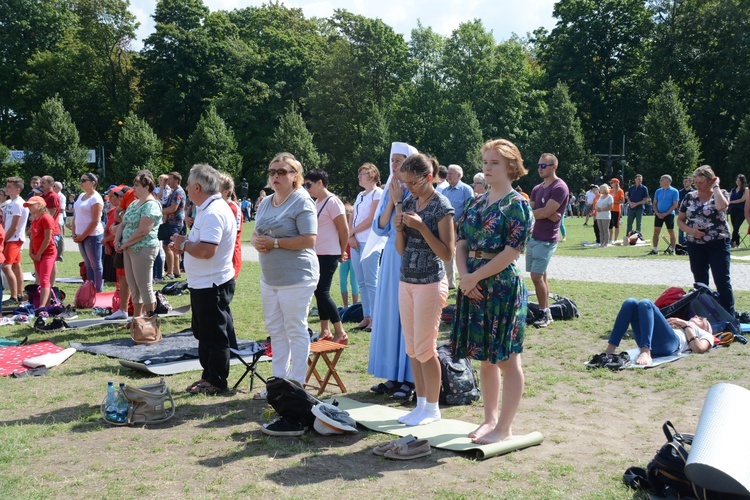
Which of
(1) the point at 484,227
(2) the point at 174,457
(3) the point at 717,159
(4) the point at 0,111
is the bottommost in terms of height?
(2) the point at 174,457

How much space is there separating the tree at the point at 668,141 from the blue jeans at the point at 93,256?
1598 inches

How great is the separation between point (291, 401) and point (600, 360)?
132 inches

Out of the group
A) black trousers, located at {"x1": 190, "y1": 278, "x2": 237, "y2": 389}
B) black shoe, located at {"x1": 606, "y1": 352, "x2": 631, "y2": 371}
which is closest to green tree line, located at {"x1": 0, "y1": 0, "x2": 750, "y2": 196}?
black trousers, located at {"x1": 190, "y1": 278, "x2": 237, "y2": 389}

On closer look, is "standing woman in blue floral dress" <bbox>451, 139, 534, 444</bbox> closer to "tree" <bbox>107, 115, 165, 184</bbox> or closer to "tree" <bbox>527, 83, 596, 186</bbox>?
"tree" <bbox>107, 115, 165, 184</bbox>

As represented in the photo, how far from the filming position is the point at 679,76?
170 ft

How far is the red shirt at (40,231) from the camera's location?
33.8 feet

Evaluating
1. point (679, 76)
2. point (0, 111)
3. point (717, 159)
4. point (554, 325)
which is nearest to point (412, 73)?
point (679, 76)

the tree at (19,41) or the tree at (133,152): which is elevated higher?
the tree at (19,41)

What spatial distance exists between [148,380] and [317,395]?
173 centimetres

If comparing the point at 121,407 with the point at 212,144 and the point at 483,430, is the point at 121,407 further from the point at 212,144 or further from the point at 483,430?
the point at 212,144

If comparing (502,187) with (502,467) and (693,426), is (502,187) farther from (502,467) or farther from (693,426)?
(693,426)

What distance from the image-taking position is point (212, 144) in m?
49.1

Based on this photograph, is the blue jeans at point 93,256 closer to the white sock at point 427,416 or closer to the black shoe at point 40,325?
the black shoe at point 40,325

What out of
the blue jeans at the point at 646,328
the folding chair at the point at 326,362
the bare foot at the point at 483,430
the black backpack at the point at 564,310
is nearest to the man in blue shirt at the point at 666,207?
the black backpack at the point at 564,310
